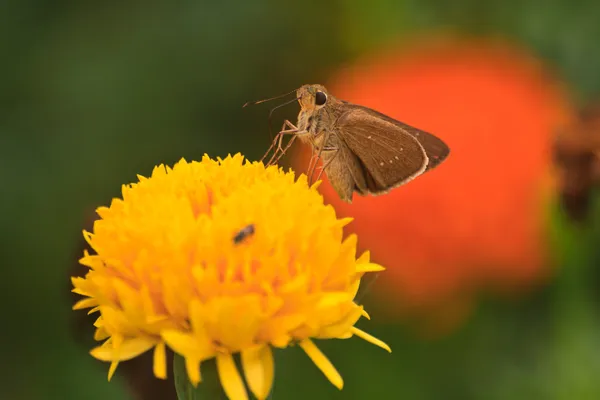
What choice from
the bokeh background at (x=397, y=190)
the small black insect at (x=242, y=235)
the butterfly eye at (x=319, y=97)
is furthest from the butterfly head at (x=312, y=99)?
the small black insect at (x=242, y=235)

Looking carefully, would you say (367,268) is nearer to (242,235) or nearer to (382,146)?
(242,235)

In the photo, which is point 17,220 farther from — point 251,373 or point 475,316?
point 251,373

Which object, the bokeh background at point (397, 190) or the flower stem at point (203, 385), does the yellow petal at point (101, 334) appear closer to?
the flower stem at point (203, 385)

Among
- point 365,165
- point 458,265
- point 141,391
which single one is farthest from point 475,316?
point 141,391

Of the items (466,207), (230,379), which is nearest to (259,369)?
(230,379)

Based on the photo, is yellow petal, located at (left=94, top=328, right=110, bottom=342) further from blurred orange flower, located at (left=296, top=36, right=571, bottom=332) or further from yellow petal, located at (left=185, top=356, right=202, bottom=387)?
blurred orange flower, located at (left=296, top=36, right=571, bottom=332)

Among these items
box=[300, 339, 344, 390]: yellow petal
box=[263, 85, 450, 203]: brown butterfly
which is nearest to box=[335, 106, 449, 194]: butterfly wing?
box=[263, 85, 450, 203]: brown butterfly
